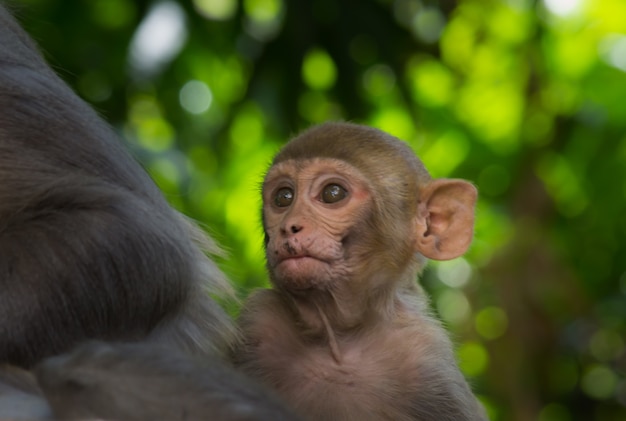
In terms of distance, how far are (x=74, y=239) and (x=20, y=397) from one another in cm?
41

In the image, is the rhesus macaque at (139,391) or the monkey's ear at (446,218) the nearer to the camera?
the rhesus macaque at (139,391)

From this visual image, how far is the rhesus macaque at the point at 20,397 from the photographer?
2.77m

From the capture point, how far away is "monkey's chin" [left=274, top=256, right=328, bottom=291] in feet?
11.7

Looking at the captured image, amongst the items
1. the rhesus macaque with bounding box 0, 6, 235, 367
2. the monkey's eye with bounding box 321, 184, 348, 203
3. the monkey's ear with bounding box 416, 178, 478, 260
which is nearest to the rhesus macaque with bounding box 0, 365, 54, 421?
the rhesus macaque with bounding box 0, 6, 235, 367

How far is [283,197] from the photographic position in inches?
149

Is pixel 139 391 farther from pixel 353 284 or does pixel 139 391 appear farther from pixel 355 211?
pixel 355 211

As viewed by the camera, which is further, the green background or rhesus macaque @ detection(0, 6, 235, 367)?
the green background

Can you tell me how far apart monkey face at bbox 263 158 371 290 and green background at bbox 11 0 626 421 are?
3894mm

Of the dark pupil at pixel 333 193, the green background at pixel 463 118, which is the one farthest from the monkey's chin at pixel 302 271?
the green background at pixel 463 118

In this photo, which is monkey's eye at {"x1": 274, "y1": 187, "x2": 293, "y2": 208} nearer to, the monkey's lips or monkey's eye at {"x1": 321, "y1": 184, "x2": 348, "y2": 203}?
monkey's eye at {"x1": 321, "y1": 184, "x2": 348, "y2": 203}

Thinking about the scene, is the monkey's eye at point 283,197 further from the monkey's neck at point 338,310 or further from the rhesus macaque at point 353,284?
the monkey's neck at point 338,310

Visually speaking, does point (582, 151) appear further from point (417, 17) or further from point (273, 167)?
point (273, 167)

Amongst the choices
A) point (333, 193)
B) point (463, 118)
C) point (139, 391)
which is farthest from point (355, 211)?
point (463, 118)

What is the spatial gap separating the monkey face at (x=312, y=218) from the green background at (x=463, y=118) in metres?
3.89
